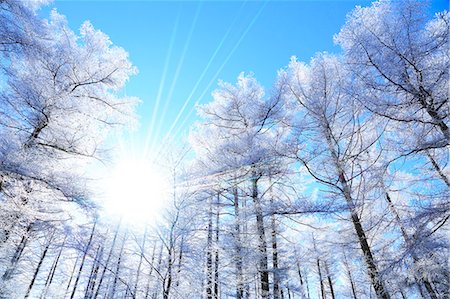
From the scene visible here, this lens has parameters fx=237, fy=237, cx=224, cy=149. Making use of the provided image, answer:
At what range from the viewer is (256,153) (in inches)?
289

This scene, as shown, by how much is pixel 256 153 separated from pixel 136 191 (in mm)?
3648

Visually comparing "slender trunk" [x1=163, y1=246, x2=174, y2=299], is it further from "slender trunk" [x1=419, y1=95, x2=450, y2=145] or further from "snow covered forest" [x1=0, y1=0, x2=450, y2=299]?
"slender trunk" [x1=419, y1=95, x2=450, y2=145]

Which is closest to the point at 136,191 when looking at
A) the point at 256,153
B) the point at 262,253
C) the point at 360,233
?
the point at 256,153

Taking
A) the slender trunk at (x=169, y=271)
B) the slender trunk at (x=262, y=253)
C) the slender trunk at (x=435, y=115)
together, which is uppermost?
the slender trunk at (x=435, y=115)

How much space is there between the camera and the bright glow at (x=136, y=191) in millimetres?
5352

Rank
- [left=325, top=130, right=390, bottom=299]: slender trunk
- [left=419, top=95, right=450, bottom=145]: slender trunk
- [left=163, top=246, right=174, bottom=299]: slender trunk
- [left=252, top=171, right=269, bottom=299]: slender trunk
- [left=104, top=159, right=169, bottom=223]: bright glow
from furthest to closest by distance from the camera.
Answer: [left=252, top=171, right=269, bottom=299]: slender trunk, [left=104, top=159, right=169, bottom=223]: bright glow, [left=325, top=130, right=390, bottom=299]: slender trunk, [left=419, top=95, right=450, bottom=145]: slender trunk, [left=163, top=246, right=174, bottom=299]: slender trunk

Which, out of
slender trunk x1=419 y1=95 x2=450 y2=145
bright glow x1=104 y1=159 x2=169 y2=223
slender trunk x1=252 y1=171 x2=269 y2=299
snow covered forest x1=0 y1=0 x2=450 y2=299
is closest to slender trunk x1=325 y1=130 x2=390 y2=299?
snow covered forest x1=0 y1=0 x2=450 y2=299

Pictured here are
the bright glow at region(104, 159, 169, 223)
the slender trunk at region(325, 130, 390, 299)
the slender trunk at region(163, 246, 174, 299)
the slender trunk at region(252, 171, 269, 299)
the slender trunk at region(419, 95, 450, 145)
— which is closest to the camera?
the slender trunk at region(163, 246, 174, 299)

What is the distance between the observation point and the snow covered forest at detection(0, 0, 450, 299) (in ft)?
15.0

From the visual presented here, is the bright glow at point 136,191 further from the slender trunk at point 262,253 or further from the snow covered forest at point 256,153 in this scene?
the slender trunk at point 262,253

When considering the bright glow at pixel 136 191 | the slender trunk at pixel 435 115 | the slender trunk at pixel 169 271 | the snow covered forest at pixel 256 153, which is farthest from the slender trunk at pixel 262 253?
the slender trunk at pixel 435 115

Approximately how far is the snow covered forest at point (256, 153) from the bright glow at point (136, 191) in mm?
275

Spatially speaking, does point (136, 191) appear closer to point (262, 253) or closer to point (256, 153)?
point (256, 153)

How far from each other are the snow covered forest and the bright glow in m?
0.27
